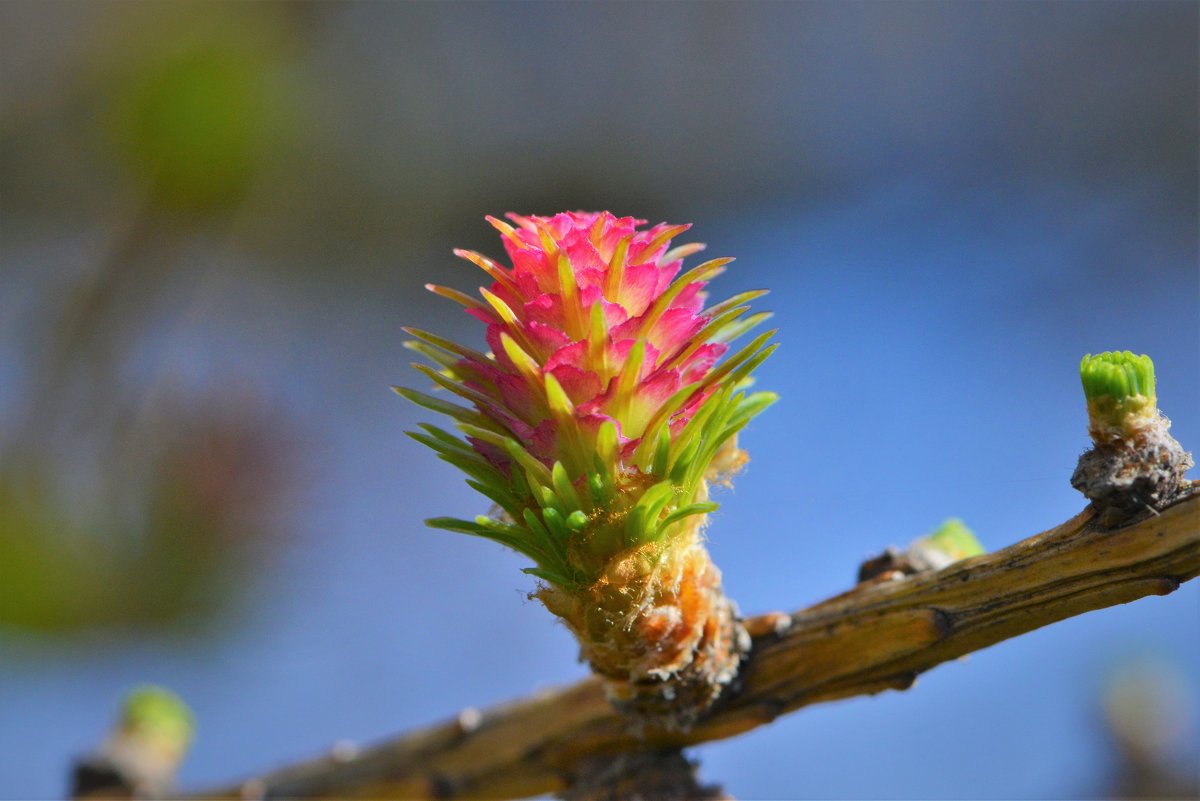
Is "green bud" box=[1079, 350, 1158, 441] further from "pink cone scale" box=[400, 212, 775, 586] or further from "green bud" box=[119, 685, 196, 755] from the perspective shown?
"green bud" box=[119, 685, 196, 755]

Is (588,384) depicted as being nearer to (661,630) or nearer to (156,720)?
(661,630)

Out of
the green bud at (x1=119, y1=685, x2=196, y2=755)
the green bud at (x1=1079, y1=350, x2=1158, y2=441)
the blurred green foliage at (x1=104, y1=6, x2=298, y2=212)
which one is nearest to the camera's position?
the green bud at (x1=1079, y1=350, x2=1158, y2=441)

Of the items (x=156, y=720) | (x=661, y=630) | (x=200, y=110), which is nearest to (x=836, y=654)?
(x=661, y=630)

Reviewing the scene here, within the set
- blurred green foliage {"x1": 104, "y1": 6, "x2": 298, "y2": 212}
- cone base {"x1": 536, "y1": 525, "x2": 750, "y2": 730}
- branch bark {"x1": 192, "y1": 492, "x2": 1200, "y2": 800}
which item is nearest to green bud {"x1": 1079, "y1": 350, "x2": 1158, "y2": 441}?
branch bark {"x1": 192, "y1": 492, "x2": 1200, "y2": 800}

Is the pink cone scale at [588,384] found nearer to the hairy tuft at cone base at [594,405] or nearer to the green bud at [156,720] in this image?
the hairy tuft at cone base at [594,405]

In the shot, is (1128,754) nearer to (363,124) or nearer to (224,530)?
(224,530)

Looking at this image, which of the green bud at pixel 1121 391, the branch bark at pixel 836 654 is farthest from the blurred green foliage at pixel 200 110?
the green bud at pixel 1121 391
